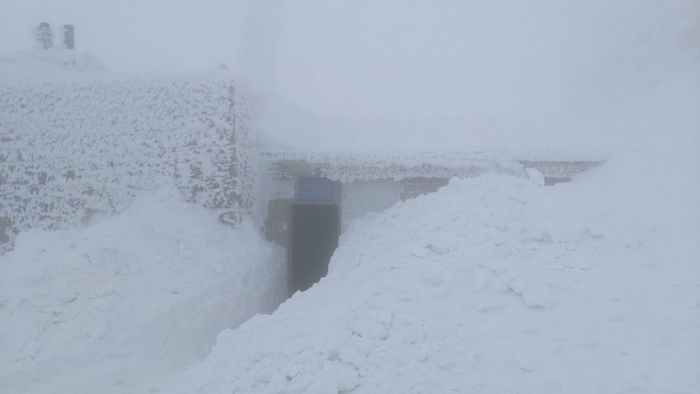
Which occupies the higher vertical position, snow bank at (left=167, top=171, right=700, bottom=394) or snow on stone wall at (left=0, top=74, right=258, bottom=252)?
snow on stone wall at (left=0, top=74, right=258, bottom=252)

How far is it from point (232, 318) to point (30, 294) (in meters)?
2.68

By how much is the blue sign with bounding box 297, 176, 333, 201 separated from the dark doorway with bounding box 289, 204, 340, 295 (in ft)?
0.89

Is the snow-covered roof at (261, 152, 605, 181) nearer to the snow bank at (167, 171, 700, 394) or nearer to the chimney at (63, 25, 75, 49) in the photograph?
the snow bank at (167, 171, 700, 394)

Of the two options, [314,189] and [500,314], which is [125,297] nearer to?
[314,189]

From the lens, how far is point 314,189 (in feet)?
31.2

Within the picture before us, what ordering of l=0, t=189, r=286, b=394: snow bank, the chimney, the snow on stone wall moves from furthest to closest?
1. the chimney
2. the snow on stone wall
3. l=0, t=189, r=286, b=394: snow bank

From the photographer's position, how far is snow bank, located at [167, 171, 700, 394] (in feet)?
13.0

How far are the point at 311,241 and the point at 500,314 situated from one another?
586cm

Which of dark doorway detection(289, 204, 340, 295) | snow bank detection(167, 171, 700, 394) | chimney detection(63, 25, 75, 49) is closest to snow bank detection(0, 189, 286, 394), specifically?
dark doorway detection(289, 204, 340, 295)

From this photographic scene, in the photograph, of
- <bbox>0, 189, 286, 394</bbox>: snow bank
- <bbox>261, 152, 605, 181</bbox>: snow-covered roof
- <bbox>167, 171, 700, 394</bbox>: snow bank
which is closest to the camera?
<bbox>167, 171, 700, 394</bbox>: snow bank

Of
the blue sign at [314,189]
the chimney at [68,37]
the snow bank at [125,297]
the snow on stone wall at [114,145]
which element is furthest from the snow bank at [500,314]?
the chimney at [68,37]

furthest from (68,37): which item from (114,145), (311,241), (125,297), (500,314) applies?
(500,314)

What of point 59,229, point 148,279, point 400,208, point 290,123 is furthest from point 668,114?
point 59,229

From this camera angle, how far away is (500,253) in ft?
17.9
